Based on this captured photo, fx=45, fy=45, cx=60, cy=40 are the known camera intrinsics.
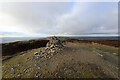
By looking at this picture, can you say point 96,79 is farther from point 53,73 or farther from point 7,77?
point 7,77

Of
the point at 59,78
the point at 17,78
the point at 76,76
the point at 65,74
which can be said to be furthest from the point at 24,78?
the point at 76,76

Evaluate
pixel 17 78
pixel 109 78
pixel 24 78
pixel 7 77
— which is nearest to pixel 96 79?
pixel 109 78

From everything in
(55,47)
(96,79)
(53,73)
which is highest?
(55,47)

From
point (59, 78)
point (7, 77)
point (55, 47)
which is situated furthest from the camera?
point (55, 47)

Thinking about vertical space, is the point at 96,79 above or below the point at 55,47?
below

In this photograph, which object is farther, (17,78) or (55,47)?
(55,47)

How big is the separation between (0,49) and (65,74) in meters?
17.1

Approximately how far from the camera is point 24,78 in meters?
3.27

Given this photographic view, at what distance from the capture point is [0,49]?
Result: 11.2m

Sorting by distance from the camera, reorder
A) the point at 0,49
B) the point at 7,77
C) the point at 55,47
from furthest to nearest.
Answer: the point at 0,49 → the point at 55,47 → the point at 7,77

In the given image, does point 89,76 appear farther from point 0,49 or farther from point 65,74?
point 0,49

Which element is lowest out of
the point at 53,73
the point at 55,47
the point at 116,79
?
the point at 116,79

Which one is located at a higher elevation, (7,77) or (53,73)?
(53,73)

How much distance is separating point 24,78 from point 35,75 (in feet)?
2.51
